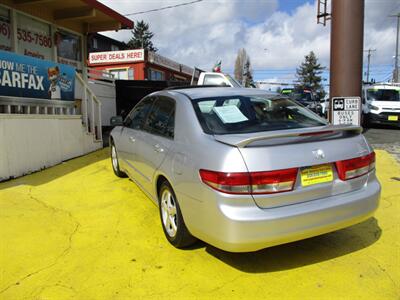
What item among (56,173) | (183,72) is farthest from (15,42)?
(183,72)

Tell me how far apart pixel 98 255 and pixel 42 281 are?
1.95 feet

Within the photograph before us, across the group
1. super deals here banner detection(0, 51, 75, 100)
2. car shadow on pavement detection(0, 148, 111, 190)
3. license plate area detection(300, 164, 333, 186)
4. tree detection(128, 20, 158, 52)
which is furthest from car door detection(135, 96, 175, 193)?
tree detection(128, 20, 158, 52)

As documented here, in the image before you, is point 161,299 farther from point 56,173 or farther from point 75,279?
point 56,173

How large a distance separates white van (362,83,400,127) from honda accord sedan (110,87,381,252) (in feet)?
42.8

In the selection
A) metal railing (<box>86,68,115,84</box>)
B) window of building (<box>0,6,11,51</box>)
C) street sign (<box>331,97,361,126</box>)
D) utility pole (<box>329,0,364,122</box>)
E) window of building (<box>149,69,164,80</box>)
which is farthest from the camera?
window of building (<box>149,69,164,80</box>)

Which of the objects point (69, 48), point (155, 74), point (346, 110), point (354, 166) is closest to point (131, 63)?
point (155, 74)

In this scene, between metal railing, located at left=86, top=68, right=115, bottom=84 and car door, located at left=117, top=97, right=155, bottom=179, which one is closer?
car door, located at left=117, top=97, right=155, bottom=179

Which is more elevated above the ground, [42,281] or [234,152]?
[234,152]

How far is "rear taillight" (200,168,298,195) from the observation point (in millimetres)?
2959

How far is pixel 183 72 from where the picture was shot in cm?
2875

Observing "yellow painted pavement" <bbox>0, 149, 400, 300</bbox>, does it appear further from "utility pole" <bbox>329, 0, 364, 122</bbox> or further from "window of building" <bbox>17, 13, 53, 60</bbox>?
"window of building" <bbox>17, 13, 53, 60</bbox>

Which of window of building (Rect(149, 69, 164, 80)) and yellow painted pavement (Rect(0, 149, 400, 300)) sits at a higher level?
window of building (Rect(149, 69, 164, 80))

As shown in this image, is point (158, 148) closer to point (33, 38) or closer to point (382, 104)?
point (33, 38)

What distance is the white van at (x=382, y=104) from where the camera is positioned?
15.5 meters
